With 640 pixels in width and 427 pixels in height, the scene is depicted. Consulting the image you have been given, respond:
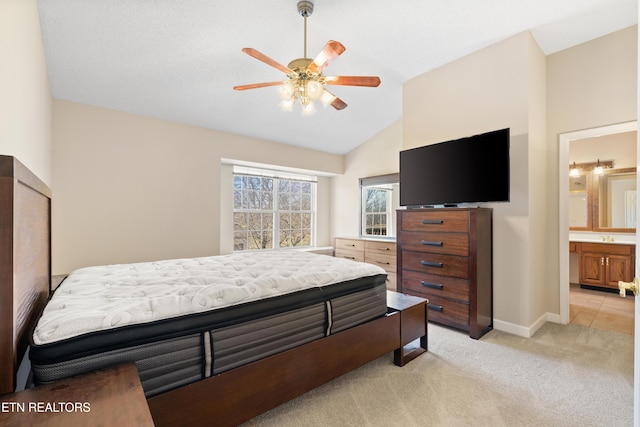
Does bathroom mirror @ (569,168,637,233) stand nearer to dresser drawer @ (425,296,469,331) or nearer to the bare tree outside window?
the bare tree outside window

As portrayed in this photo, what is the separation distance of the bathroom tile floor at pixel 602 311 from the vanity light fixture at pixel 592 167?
180cm

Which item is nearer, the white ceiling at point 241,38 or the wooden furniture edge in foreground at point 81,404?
the wooden furniture edge in foreground at point 81,404

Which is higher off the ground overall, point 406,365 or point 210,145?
point 210,145

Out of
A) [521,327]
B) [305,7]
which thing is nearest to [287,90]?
[305,7]

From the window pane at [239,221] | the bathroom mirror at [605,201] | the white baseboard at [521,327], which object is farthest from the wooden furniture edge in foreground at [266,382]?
the bathroom mirror at [605,201]

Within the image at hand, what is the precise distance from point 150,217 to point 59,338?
2.99 m

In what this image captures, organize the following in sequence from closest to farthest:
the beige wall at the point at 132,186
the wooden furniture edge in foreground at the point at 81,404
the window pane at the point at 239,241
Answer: the wooden furniture edge in foreground at the point at 81,404, the beige wall at the point at 132,186, the window pane at the point at 239,241

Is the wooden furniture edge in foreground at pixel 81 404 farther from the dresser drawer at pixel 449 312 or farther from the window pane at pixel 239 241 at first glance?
the window pane at pixel 239 241

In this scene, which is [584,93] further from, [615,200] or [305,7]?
[305,7]

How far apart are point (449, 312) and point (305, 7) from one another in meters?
3.07

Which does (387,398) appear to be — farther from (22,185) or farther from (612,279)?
(612,279)

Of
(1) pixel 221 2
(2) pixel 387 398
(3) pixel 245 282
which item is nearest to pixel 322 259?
(3) pixel 245 282

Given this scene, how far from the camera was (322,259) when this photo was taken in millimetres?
2506

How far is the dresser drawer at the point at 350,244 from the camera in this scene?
196 inches
